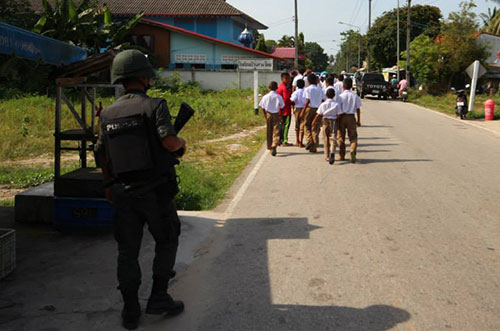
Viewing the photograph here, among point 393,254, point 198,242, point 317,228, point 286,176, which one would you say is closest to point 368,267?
point 393,254

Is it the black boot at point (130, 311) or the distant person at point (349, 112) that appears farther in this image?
the distant person at point (349, 112)

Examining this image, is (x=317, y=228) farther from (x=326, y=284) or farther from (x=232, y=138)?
(x=232, y=138)

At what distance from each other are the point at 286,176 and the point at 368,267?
200 inches

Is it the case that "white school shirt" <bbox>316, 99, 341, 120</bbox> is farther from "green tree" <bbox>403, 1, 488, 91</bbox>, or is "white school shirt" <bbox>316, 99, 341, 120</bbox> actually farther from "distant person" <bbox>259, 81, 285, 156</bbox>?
"green tree" <bbox>403, 1, 488, 91</bbox>

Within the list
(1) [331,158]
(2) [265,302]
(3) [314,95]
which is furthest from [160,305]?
(3) [314,95]

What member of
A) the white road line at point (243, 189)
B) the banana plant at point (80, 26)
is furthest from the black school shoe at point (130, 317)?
the banana plant at point (80, 26)

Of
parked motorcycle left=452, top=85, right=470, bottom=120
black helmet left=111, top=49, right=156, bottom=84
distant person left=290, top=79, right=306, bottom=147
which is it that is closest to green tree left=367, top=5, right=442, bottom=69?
parked motorcycle left=452, top=85, right=470, bottom=120

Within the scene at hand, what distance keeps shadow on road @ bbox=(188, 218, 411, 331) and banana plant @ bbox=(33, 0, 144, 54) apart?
2225 cm

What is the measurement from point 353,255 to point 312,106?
775cm

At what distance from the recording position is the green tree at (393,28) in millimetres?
62875

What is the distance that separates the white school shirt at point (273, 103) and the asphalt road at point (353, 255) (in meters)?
2.08

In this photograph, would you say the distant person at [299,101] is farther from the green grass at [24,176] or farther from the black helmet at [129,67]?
the black helmet at [129,67]

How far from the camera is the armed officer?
3994mm

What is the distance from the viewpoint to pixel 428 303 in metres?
4.54
